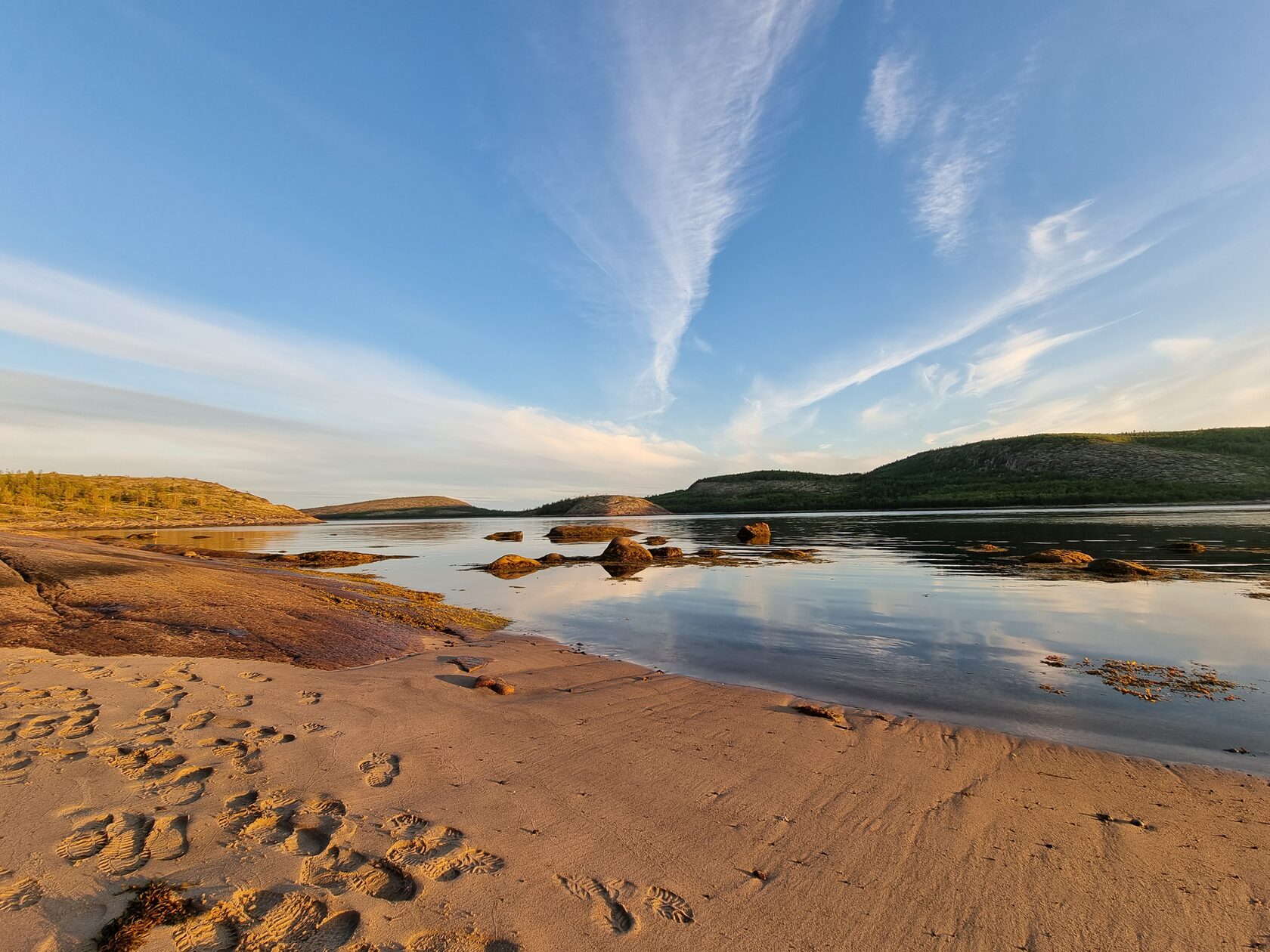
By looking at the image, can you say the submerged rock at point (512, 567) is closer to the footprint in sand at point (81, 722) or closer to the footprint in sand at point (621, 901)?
the footprint in sand at point (81, 722)

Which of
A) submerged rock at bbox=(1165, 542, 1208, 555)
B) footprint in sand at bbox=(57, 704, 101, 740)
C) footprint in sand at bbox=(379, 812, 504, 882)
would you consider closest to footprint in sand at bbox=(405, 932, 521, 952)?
footprint in sand at bbox=(379, 812, 504, 882)

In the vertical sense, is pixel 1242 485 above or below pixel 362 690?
above

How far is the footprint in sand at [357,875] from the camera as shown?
11.3 feet

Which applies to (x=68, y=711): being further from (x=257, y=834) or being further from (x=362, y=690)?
(x=257, y=834)

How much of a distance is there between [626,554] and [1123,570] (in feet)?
74.9

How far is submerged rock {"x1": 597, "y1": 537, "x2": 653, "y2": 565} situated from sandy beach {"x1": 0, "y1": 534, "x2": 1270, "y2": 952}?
2352 centimetres

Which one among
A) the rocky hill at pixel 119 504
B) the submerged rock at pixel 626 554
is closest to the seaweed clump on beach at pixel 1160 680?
the submerged rock at pixel 626 554

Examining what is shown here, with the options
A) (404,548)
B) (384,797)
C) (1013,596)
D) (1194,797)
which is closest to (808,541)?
(1013,596)

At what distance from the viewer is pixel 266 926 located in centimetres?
302

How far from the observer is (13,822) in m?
3.85

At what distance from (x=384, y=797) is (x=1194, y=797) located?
25.9ft

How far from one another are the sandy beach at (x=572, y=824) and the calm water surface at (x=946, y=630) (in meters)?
1.58

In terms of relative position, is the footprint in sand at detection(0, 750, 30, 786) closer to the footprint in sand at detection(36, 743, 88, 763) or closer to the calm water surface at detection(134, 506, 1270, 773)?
the footprint in sand at detection(36, 743, 88, 763)

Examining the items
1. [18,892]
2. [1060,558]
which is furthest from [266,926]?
[1060,558]
